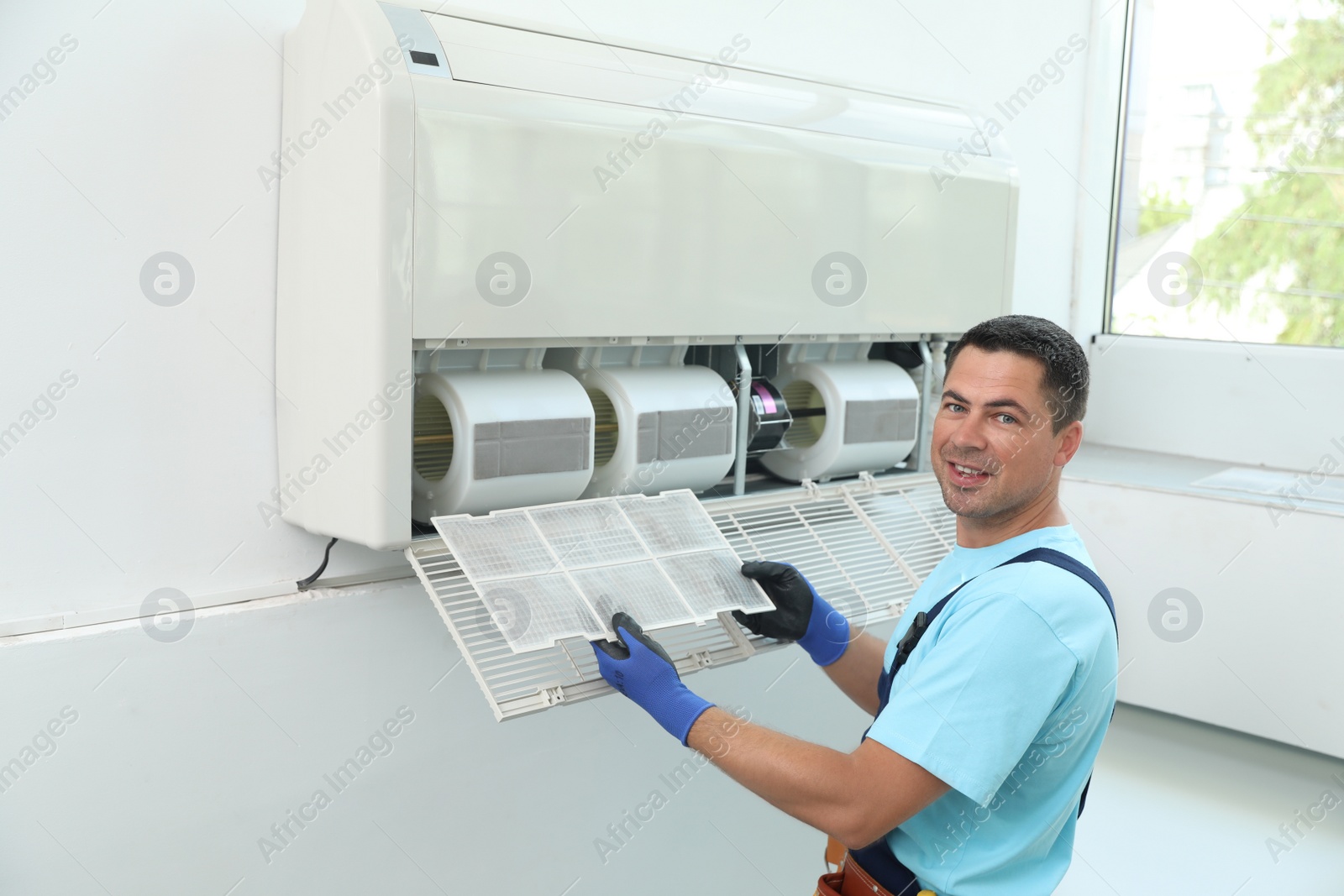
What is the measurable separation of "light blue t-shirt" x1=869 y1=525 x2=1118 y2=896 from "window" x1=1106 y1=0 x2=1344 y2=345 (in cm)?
196

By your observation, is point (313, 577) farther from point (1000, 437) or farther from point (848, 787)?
point (1000, 437)

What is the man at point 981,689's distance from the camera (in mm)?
1102

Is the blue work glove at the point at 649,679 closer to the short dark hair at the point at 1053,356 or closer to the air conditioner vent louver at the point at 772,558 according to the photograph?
the air conditioner vent louver at the point at 772,558

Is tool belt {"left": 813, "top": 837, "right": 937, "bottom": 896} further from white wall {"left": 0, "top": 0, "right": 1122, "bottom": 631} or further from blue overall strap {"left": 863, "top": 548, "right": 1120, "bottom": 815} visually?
white wall {"left": 0, "top": 0, "right": 1122, "bottom": 631}

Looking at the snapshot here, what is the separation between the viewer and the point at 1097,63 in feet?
9.44

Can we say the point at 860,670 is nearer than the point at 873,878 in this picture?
No

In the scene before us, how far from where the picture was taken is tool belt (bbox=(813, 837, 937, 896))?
1273 millimetres

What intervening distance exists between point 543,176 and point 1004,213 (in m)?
1.03

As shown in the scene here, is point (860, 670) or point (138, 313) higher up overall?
point (138, 313)

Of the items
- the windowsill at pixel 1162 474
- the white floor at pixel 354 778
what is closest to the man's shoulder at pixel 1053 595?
the white floor at pixel 354 778

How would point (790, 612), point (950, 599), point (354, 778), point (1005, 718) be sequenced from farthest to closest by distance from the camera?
point (354, 778)
point (790, 612)
point (950, 599)
point (1005, 718)

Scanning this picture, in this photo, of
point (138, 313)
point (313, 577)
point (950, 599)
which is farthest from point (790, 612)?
point (138, 313)

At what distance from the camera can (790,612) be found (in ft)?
4.90

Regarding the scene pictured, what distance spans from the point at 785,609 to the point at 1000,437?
1.40 feet
